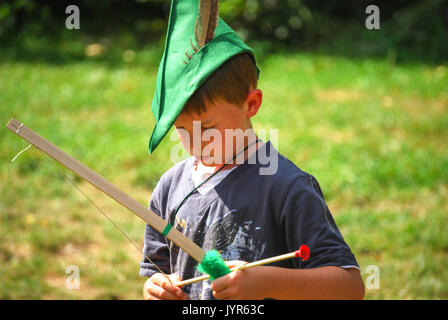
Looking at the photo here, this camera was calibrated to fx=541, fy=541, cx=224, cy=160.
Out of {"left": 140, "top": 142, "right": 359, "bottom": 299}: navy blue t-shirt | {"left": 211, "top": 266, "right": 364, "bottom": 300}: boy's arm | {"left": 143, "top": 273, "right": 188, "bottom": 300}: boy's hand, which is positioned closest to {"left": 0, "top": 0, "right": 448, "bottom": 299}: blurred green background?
{"left": 143, "top": 273, "right": 188, "bottom": 300}: boy's hand

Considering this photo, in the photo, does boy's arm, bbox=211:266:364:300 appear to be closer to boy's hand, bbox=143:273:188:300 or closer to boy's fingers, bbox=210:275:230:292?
boy's fingers, bbox=210:275:230:292

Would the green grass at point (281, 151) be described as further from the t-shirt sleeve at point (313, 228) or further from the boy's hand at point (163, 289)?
the t-shirt sleeve at point (313, 228)

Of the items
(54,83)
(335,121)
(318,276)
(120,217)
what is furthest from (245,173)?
(54,83)

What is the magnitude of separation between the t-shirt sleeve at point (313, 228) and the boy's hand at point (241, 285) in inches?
6.0

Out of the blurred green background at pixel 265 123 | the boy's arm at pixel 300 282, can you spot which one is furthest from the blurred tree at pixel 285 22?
the boy's arm at pixel 300 282

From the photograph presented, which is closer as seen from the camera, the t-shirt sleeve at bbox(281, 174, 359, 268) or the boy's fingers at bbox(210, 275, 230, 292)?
the boy's fingers at bbox(210, 275, 230, 292)

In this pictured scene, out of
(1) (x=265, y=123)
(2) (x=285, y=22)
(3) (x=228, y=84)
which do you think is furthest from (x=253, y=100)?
(2) (x=285, y=22)

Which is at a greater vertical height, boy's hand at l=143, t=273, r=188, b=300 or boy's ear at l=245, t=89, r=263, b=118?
boy's ear at l=245, t=89, r=263, b=118

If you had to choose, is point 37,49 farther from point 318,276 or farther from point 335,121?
point 318,276

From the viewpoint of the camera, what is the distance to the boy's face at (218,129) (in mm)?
1442

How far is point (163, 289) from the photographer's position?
1.55m

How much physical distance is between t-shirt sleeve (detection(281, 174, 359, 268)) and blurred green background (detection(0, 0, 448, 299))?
1542 mm

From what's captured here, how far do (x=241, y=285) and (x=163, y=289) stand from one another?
12.8 inches

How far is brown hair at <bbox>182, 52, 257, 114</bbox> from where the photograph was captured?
1410 mm
